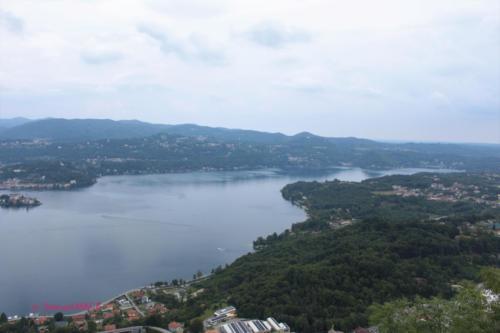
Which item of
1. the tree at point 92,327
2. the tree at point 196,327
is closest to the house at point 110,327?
the tree at point 92,327

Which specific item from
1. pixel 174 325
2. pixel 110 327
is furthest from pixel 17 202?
pixel 174 325

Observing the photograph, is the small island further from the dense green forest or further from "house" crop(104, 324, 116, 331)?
"house" crop(104, 324, 116, 331)

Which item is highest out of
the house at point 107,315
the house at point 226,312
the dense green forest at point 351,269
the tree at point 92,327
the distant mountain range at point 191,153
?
the distant mountain range at point 191,153

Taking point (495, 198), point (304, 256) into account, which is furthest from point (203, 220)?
point (495, 198)

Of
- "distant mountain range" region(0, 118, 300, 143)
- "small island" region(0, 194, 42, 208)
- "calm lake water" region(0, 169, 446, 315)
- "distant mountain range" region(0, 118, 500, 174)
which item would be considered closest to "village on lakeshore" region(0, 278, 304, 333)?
"calm lake water" region(0, 169, 446, 315)

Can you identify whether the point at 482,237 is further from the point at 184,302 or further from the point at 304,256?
the point at 184,302

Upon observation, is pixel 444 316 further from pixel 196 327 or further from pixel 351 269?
pixel 351 269

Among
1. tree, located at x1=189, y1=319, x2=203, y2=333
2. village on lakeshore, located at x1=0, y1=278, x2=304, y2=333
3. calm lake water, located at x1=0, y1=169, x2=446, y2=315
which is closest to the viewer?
village on lakeshore, located at x1=0, y1=278, x2=304, y2=333

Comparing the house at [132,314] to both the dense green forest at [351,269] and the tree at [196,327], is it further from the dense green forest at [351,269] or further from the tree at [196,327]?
the tree at [196,327]
